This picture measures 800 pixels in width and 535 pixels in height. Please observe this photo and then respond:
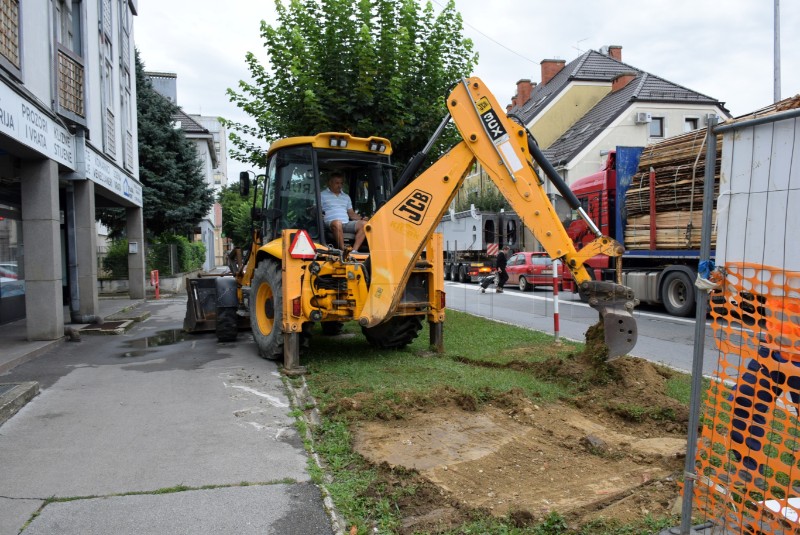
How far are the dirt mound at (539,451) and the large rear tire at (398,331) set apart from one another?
9.05ft

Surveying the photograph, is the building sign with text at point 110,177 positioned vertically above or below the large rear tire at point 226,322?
above

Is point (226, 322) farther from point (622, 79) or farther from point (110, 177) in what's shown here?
point (622, 79)

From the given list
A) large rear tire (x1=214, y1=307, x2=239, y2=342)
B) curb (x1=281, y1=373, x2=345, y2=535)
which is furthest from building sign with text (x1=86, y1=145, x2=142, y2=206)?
curb (x1=281, y1=373, x2=345, y2=535)

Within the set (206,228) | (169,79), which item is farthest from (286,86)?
(206,228)

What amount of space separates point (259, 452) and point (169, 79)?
152ft

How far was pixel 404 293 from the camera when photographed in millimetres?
8477

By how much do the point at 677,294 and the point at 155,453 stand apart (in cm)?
1285

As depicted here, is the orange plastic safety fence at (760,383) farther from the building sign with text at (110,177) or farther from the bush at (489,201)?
the bush at (489,201)

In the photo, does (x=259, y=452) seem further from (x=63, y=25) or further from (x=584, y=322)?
(x=63, y=25)

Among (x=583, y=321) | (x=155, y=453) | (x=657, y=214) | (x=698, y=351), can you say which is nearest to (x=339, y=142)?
(x=155, y=453)

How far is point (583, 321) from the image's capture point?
13852 millimetres

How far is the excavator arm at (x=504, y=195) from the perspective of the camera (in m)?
6.12

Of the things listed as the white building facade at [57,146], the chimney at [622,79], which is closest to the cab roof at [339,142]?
the white building facade at [57,146]

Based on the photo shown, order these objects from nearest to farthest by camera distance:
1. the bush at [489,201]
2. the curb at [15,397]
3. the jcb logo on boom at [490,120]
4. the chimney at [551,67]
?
1. the curb at [15,397]
2. the jcb logo on boom at [490,120]
3. the bush at [489,201]
4. the chimney at [551,67]
